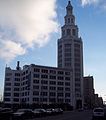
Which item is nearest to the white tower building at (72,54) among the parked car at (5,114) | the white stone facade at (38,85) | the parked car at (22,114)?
the white stone facade at (38,85)

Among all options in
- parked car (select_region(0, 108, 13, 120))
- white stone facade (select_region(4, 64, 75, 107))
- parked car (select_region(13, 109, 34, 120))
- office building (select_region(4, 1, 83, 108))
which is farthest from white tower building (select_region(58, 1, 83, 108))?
parked car (select_region(0, 108, 13, 120))

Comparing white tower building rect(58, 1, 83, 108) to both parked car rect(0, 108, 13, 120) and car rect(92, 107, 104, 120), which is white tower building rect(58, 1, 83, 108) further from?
parked car rect(0, 108, 13, 120)

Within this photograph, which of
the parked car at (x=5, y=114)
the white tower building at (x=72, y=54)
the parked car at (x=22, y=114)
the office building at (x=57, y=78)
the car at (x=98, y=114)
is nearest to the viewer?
the parked car at (x=5, y=114)

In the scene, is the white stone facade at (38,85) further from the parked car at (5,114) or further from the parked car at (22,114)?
the parked car at (5,114)

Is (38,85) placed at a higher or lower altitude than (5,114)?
higher

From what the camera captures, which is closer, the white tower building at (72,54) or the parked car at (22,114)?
the parked car at (22,114)

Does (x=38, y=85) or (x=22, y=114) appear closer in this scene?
(x=22, y=114)

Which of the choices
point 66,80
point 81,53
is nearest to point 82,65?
point 81,53

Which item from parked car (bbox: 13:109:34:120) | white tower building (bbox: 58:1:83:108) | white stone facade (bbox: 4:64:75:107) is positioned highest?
white tower building (bbox: 58:1:83:108)

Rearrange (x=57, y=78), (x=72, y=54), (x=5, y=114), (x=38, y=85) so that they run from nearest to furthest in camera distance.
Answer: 1. (x=5, y=114)
2. (x=38, y=85)
3. (x=57, y=78)
4. (x=72, y=54)

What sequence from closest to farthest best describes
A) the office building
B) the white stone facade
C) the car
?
the car
the white stone facade
the office building

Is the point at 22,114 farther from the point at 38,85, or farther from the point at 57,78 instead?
the point at 57,78

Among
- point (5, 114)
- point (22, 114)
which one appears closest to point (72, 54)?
point (22, 114)

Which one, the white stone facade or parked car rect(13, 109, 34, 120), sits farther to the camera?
the white stone facade
